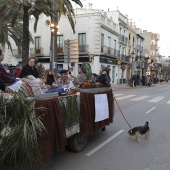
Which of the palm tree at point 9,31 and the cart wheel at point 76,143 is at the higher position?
the palm tree at point 9,31

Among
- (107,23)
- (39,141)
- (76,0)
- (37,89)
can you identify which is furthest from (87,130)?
(107,23)

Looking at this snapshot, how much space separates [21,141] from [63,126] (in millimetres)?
1034

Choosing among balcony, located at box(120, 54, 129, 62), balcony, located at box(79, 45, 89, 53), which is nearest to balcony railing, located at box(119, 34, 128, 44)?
balcony, located at box(120, 54, 129, 62)

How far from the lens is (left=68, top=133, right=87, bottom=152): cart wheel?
5.42 meters

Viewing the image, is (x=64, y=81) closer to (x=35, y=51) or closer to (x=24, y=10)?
(x=24, y=10)

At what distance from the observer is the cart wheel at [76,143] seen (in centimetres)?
542

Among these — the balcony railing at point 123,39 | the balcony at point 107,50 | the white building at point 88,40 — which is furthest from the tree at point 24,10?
the balcony railing at point 123,39

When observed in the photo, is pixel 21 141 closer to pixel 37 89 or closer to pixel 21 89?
pixel 21 89

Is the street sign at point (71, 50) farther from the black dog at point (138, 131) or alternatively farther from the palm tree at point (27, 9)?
the black dog at point (138, 131)

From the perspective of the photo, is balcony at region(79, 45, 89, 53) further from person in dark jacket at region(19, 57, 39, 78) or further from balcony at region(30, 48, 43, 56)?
person in dark jacket at region(19, 57, 39, 78)

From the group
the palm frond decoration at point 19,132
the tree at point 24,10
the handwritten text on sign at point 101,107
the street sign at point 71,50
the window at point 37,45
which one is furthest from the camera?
the window at point 37,45

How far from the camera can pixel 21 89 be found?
14.2ft

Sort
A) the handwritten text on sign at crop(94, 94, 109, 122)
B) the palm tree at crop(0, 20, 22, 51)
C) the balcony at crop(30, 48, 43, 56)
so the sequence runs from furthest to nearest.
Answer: the balcony at crop(30, 48, 43, 56) < the palm tree at crop(0, 20, 22, 51) < the handwritten text on sign at crop(94, 94, 109, 122)

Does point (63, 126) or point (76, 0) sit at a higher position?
point (76, 0)
